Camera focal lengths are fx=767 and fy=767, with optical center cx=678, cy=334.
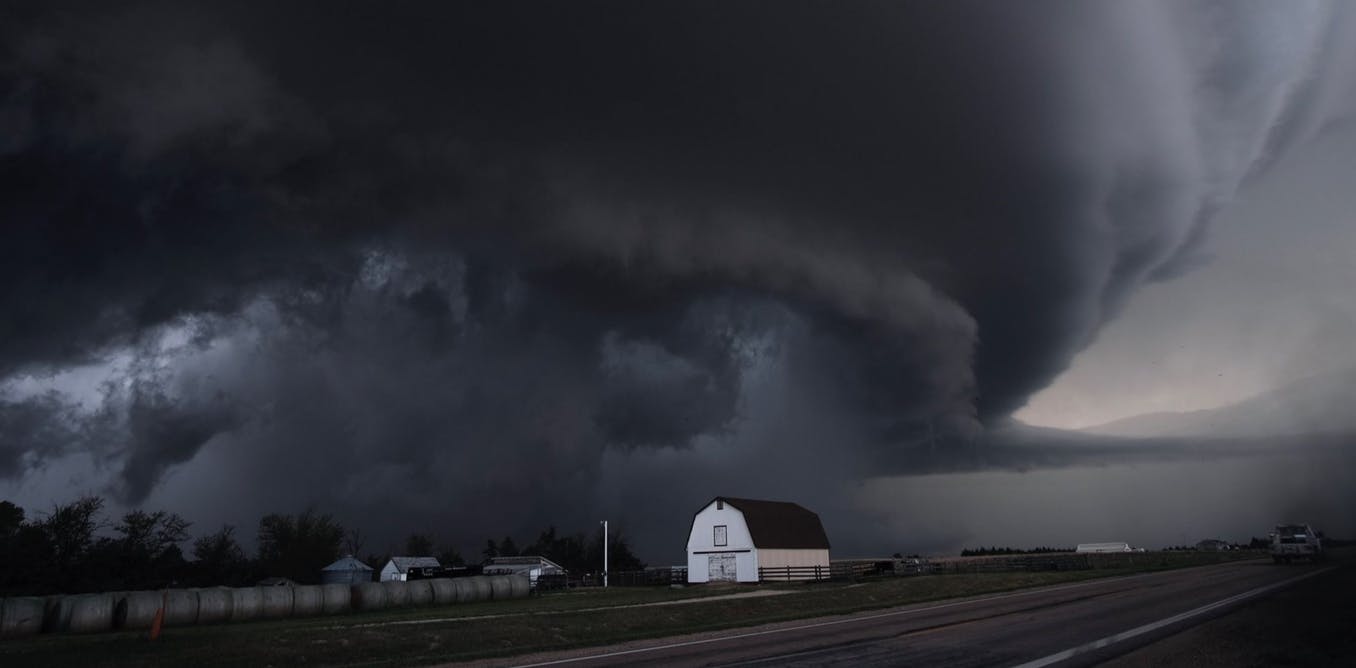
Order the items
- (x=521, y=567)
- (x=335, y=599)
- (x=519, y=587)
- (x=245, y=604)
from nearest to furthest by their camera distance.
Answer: (x=245, y=604) < (x=335, y=599) < (x=519, y=587) < (x=521, y=567)

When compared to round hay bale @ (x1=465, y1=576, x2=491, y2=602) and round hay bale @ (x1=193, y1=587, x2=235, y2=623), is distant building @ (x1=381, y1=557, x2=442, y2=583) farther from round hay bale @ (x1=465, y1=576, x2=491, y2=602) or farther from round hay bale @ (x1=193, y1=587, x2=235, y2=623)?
round hay bale @ (x1=193, y1=587, x2=235, y2=623)

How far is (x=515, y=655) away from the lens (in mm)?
19000

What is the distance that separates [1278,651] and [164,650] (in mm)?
28592

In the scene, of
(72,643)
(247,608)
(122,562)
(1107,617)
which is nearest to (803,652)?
(1107,617)

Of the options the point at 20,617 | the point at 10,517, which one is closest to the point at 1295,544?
the point at 20,617

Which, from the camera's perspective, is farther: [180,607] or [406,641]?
[180,607]

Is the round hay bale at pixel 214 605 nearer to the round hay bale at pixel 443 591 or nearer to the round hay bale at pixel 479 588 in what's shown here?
the round hay bale at pixel 443 591

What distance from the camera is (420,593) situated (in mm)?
50500

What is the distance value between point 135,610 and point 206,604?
3.34 metres

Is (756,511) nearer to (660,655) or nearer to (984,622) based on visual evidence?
(984,622)

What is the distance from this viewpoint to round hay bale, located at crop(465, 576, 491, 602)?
54.6m

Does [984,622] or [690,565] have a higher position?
[984,622]

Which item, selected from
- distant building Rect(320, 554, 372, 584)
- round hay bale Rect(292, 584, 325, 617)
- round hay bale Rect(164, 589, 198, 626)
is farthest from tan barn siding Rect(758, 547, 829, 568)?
distant building Rect(320, 554, 372, 584)

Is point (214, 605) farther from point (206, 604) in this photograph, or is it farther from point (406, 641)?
point (406, 641)
